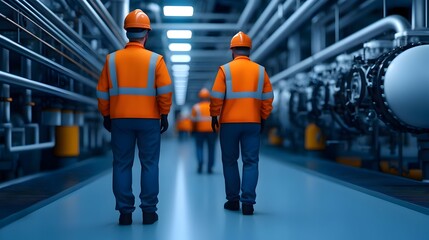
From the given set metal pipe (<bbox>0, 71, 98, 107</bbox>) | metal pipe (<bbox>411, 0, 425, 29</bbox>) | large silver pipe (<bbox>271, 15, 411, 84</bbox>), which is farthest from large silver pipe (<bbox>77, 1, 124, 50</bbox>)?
metal pipe (<bbox>411, 0, 425, 29</bbox>)

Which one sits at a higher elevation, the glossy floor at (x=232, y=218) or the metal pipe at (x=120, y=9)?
the metal pipe at (x=120, y=9)

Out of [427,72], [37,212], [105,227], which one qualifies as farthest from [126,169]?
[427,72]

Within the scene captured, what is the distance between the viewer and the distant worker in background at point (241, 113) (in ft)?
13.7

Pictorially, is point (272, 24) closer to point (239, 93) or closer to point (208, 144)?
Answer: point (208, 144)

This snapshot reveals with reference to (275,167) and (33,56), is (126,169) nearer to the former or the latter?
(33,56)

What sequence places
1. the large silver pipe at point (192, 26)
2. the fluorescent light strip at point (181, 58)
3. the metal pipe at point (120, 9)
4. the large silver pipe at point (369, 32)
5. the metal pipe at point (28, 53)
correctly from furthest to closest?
the fluorescent light strip at point (181, 58), the large silver pipe at point (192, 26), the metal pipe at point (120, 9), the large silver pipe at point (369, 32), the metal pipe at point (28, 53)

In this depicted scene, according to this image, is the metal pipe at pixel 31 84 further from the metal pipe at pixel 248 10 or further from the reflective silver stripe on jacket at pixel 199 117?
the metal pipe at pixel 248 10

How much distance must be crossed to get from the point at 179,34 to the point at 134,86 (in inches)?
346

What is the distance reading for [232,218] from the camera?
3916mm

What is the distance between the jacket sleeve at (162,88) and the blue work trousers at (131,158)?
5.7 inches

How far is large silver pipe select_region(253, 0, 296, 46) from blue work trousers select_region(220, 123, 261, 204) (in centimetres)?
401

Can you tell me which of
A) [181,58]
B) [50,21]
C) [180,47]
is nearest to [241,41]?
[50,21]

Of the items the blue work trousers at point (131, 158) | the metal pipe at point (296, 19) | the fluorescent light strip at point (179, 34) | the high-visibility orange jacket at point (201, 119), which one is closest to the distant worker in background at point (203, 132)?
the high-visibility orange jacket at point (201, 119)

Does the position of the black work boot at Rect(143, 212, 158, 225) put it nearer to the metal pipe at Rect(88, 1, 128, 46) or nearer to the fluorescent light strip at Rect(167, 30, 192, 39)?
the metal pipe at Rect(88, 1, 128, 46)
